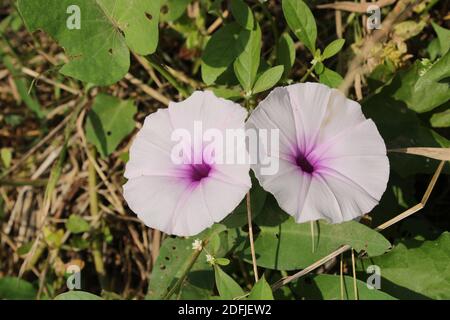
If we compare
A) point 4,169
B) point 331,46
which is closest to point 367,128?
point 331,46

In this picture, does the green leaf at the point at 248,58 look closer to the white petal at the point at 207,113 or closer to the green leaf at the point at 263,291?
the white petal at the point at 207,113

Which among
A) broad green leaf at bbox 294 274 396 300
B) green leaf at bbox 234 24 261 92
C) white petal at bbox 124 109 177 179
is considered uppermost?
green leaf at bbox 234 24 261 92

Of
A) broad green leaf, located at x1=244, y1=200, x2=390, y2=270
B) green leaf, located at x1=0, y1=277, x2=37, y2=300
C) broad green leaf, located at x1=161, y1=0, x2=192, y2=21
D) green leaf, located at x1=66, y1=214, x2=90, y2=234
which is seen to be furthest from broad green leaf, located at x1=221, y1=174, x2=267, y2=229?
green leaf, located at x1=0, y1=277, x2=37, y2=300

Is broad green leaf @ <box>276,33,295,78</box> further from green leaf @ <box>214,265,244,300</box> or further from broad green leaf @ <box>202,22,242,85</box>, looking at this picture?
green leaf @ <box>214,265,244,300</box>

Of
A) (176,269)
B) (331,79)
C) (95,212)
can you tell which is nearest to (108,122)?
(95,212)

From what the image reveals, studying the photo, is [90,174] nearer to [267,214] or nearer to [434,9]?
[267,214]

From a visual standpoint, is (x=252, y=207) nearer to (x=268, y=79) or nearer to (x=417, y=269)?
(x=268, y=79)

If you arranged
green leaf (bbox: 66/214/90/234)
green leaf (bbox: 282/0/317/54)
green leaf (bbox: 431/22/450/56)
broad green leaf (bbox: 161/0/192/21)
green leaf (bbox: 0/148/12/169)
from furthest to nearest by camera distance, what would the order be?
green leaf (bbox: 0/148/12/169) → green leaf (bbox: 66/214/90/234) → broad green leaf (bbox: 161/0/192/21) → green leaf (bbox: 431/22/450/56) → green leaf (bbox: 282/0/317/54)
